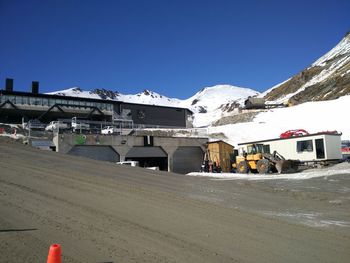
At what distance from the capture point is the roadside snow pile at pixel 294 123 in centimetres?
4930

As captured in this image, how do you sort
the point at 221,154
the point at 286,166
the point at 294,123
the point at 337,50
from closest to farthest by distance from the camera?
the point at 286,166, the point at 221,154, the point at 294,123, the point at 337,50

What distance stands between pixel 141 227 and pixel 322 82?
98.3 metres

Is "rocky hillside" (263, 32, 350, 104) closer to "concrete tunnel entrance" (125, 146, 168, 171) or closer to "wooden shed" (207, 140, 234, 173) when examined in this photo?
"wooden shed" (207, 140, 234, 173)

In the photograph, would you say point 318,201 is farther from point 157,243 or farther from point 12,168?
point 12,168

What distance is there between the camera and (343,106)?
52.8 meters

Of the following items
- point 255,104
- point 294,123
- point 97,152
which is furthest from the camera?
point 255,104

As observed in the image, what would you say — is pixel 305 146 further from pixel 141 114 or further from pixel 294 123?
pixel 141 114

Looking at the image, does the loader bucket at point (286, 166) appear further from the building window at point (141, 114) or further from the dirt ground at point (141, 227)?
the building window at point (141, 114)

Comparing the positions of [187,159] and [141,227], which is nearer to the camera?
[141,227]

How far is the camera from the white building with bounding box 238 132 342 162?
104 feet

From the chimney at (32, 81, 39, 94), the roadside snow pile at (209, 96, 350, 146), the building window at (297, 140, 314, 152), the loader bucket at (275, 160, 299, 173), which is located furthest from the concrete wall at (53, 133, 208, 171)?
the chimney at (32, 81, 39, 94)

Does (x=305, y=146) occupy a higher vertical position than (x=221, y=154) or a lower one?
higher

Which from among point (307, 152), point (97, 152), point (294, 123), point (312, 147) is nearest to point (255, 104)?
point (294, 123)

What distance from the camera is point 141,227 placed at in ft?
28.2
